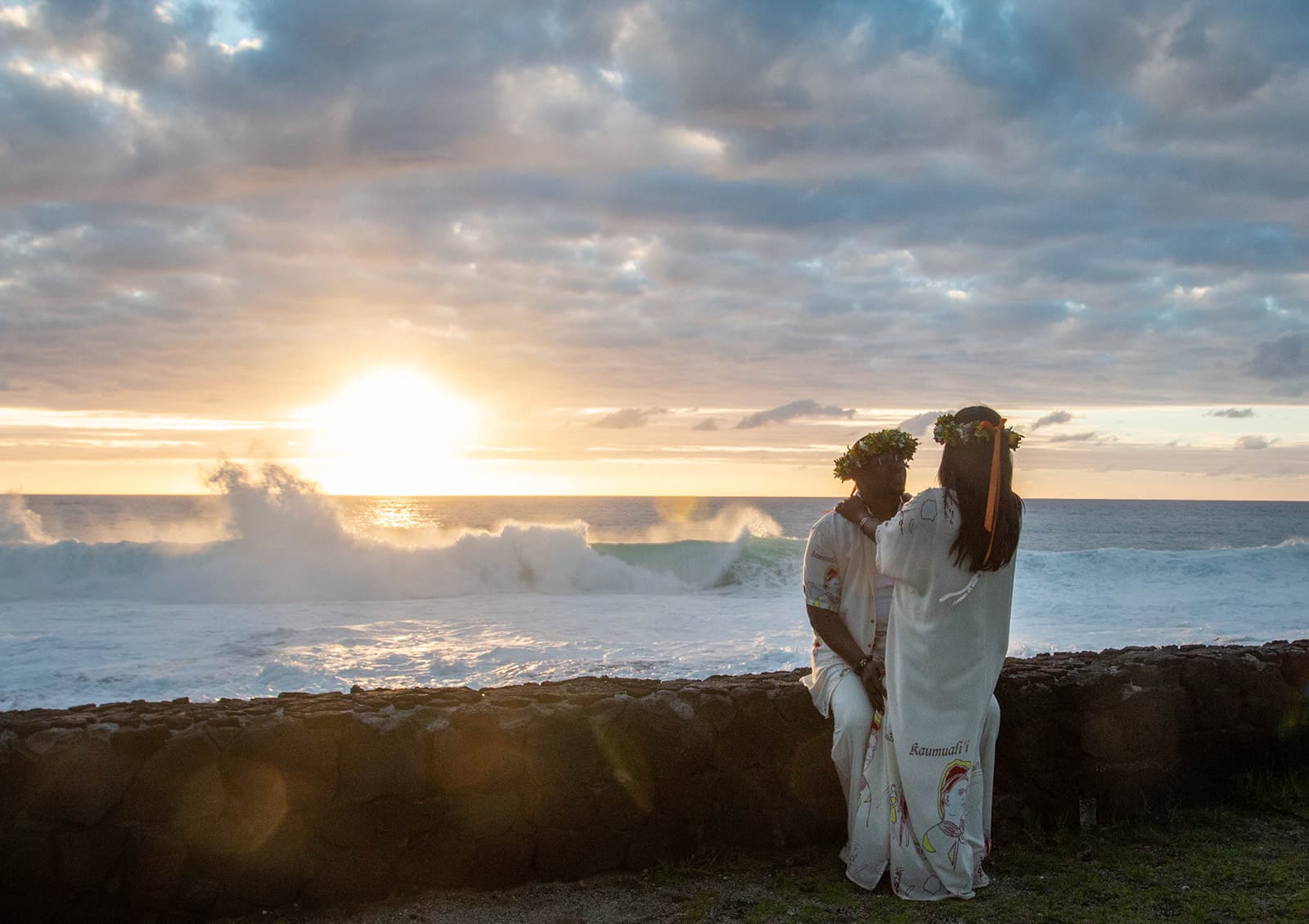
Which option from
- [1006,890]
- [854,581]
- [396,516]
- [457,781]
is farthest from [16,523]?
[396,516]

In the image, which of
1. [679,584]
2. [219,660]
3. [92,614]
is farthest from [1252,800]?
[679,584]

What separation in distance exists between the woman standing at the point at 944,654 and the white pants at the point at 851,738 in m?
0.08

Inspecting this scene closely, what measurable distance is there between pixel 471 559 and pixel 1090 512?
71.7m

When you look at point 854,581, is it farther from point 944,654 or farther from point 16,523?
point 16,523

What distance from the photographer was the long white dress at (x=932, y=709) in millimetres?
3963

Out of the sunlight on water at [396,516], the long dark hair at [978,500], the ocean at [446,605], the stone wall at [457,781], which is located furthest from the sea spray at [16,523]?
the long dark hair at [978,500]

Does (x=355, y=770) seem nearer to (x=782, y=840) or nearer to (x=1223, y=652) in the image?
(x=782, y=840)

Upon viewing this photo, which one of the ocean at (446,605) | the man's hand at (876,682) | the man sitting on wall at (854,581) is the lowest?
the ocean at (446,605)

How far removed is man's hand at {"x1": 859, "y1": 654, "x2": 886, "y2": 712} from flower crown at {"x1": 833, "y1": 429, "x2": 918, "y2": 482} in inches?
33.1

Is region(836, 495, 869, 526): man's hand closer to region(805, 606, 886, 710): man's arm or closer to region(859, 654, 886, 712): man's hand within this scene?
region(805, 606, 886, 710): man's arm

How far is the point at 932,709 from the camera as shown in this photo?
13.1ft

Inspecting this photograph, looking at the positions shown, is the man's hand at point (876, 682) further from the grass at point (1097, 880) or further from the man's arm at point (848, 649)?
the grass at point (1097, 880)

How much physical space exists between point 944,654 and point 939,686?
13 cm

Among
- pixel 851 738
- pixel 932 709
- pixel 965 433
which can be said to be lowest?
pixel 851 738
